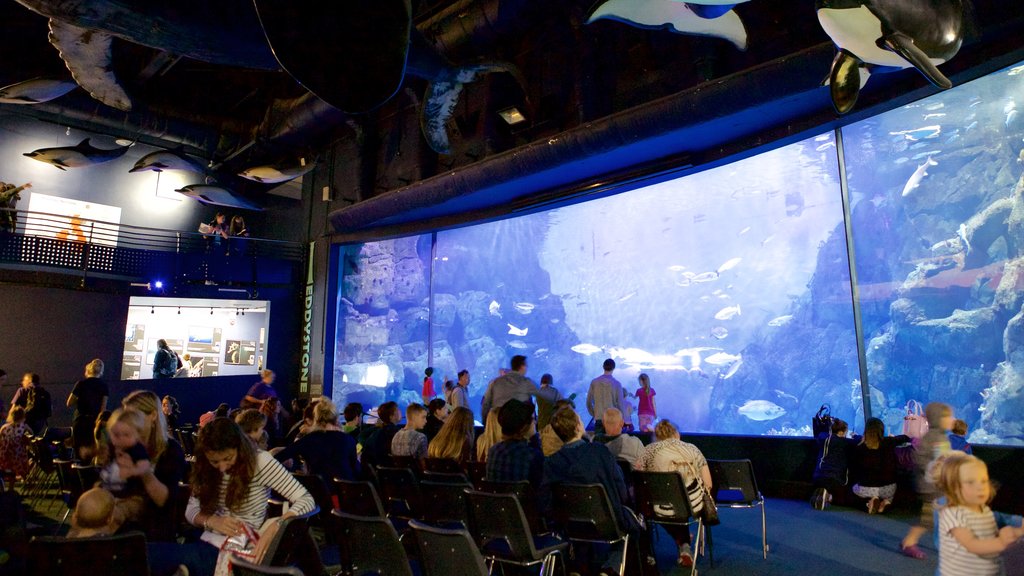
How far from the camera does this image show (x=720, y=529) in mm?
5129

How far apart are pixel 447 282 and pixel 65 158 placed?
6.66 metres

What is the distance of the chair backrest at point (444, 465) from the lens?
4098 millimetres

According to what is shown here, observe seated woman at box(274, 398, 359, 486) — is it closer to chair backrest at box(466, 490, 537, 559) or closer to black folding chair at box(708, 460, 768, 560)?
chair backrest at box(466, 490, 537, 559)

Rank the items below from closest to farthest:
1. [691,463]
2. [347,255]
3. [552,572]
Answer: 1. [552,572]
2. [691,463]
3. [347,255]

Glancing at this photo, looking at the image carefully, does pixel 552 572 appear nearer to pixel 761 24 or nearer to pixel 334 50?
pixel 334 50

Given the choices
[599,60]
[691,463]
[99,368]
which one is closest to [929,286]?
[691,463]

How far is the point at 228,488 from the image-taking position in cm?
228

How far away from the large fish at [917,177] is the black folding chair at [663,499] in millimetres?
5344

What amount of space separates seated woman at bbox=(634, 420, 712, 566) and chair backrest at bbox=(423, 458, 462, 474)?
4.27ft

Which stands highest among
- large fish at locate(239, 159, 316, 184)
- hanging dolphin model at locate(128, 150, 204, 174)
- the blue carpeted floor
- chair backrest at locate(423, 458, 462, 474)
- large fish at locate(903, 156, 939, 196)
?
hanging dolphin model at locate(128, 150, 204, 174)

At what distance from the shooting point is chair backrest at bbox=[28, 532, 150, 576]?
6.15 ft

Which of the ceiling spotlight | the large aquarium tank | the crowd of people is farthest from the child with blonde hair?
the ceiling spotlight

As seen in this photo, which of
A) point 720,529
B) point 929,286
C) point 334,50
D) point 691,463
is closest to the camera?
point 334,50

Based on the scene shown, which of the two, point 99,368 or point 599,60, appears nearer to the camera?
point 99,368
